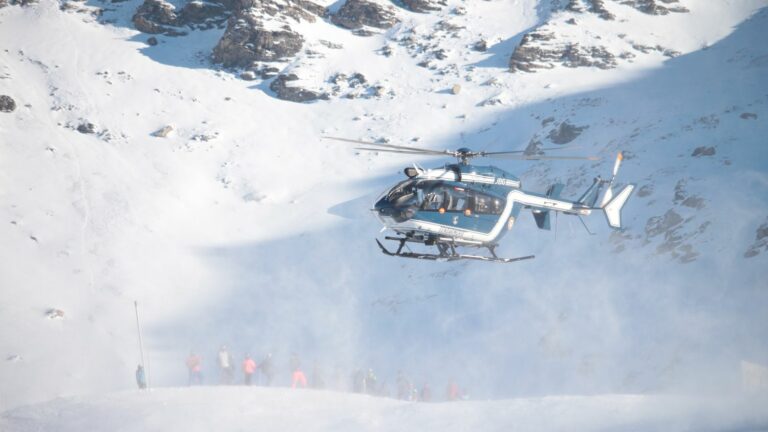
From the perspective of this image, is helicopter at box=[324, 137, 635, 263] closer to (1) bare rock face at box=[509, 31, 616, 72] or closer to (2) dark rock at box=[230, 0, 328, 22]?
(1) bare rock face at box=[509, 31, 616, 72]

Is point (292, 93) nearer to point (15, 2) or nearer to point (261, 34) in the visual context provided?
point (261, 34)

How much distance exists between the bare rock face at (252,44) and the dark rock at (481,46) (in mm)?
16057

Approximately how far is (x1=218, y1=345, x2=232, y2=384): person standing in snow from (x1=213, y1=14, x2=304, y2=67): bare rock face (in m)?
41.8

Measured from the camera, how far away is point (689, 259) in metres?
28.0

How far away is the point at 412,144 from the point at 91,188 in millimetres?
21744

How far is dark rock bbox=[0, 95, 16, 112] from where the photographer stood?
1838 inches

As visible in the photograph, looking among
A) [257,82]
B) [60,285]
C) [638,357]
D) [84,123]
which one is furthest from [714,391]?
[257,82]

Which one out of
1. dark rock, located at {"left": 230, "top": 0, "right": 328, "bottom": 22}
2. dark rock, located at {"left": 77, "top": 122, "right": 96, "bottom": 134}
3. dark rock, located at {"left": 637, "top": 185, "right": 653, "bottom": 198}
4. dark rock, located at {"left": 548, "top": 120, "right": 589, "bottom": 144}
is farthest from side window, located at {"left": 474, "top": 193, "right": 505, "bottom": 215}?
dark rock, located at {"left": 230, "top": 0, "right": 328, "bottom": 22}

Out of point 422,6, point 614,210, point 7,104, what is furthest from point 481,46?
point 614,210

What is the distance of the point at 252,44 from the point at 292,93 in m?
8.27

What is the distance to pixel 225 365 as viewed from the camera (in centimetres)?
2350

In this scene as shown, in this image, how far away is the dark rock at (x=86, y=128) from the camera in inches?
1877

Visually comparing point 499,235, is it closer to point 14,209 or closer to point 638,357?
point 638,357

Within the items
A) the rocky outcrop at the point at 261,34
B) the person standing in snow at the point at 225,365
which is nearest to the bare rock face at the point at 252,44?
the rocky outcrop at the point at 261,34
